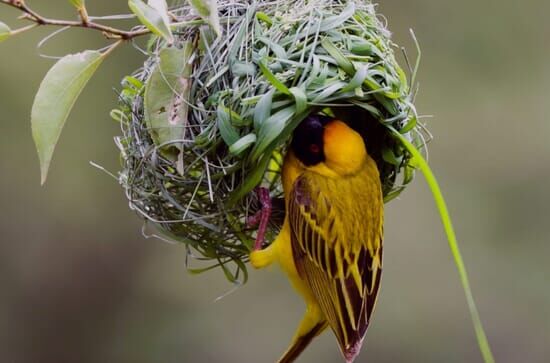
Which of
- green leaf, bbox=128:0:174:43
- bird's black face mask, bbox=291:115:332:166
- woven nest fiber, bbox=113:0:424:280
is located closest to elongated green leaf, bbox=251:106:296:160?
woven nest fiber, bbox=113:0:424:280

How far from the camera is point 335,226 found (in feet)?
6.97

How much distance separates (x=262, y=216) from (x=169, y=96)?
364 millimetres

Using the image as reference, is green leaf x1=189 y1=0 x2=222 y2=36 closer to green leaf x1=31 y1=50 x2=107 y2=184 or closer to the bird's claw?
green leaf x1=31 y1=50 x2=107 y2=184

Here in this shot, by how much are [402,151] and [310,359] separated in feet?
8.89

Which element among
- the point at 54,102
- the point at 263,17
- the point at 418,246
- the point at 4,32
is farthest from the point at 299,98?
the point at 418,246

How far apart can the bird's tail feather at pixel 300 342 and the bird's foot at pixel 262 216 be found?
0.85ft

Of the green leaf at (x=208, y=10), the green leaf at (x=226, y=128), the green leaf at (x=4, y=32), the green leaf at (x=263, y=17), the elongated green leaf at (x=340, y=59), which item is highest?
the green leaf at (x=4, y=32)

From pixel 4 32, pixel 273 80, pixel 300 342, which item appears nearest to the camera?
pixel 4 32

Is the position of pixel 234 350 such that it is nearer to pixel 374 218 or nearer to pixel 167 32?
pixel 374 218

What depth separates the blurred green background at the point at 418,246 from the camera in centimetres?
453

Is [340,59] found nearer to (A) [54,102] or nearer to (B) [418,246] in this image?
(A) [54,102]

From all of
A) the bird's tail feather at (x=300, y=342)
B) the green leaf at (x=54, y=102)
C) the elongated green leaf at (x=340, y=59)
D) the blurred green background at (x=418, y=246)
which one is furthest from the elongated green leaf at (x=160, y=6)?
the blurred green background at (x=418, y=246)

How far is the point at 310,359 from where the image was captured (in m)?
4.74

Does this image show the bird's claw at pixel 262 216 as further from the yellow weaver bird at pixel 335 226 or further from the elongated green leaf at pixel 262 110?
the elongated green leaf at pixel 262 110
